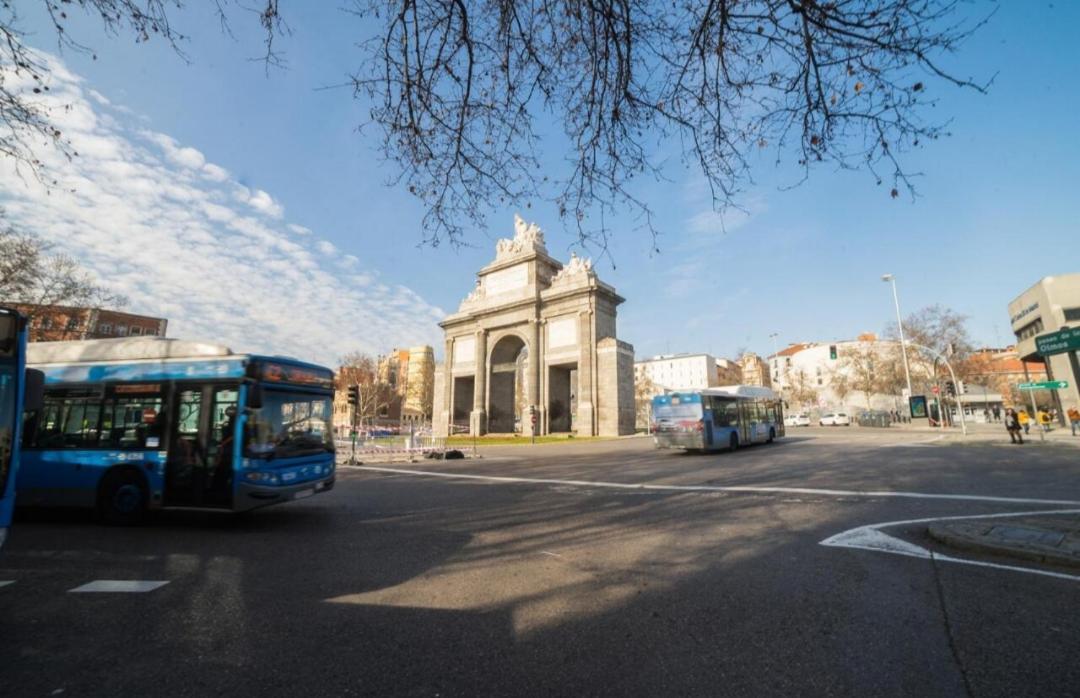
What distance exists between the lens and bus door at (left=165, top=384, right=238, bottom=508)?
7.43 meters

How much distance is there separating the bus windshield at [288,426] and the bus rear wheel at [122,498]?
216 cm

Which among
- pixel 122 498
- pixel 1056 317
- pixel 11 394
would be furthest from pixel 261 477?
pixel 1056 317

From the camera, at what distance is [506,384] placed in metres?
47.6

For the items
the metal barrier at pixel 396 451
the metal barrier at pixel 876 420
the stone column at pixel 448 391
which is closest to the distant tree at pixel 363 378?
the stone column at pixel 448 391

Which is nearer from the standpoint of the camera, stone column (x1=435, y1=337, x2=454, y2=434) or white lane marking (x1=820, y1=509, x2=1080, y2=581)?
white lane marking (x1=820, y1=509, x2=1080, y2=581)

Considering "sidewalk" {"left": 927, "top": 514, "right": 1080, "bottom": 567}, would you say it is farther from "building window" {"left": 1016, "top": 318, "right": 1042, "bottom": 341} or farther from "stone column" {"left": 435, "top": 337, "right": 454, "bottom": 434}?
"building window" {"left": 1016, "top": 318, "right": 1042, "bottom": 341}

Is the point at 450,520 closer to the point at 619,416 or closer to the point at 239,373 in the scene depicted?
the point at 239,373

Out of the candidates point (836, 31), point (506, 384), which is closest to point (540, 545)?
point (836, 31)

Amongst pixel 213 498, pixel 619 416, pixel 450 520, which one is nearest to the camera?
pixel 213 498

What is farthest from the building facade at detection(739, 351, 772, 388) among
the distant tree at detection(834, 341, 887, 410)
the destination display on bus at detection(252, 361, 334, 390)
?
the destination display on bus at detection(252, 361, 334, 390)

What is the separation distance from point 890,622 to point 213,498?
337 inches

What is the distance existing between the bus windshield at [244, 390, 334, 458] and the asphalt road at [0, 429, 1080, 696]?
48.8 inches

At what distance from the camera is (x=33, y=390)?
224 inches

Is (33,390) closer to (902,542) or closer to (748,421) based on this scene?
(902,542)
